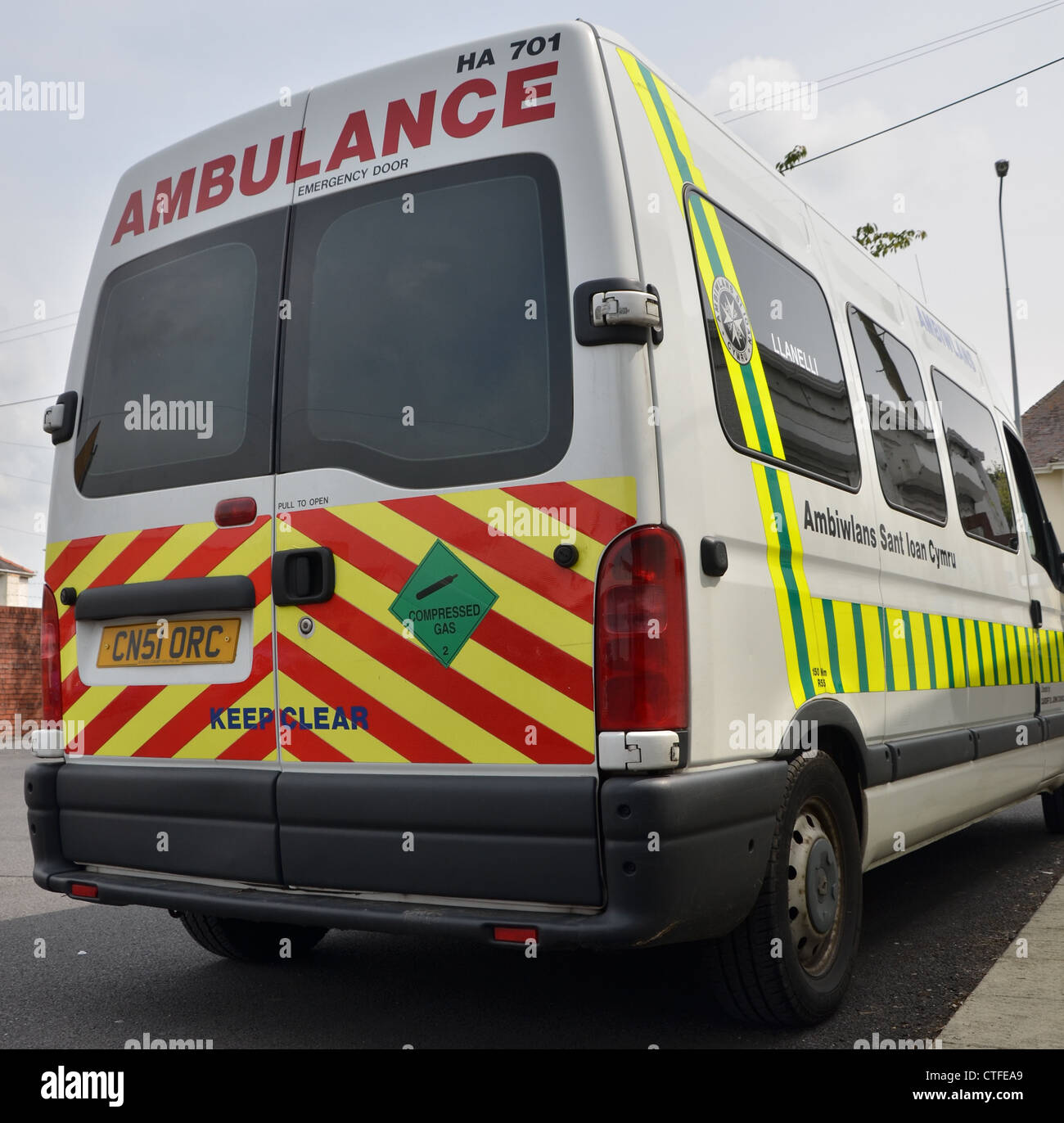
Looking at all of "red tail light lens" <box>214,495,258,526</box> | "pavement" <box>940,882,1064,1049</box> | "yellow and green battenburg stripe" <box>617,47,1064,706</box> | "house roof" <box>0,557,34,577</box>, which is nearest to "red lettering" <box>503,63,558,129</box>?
"yellow and green battenburg stripe" <box>617,47,1064,706</box>

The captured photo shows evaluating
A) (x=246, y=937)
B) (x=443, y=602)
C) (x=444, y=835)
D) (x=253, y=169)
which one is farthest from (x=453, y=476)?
(x=246, y=937)

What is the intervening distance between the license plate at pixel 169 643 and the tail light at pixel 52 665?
0.20 m

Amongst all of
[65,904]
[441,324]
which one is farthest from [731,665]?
[65,904]

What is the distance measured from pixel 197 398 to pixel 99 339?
A: 22.6 inches

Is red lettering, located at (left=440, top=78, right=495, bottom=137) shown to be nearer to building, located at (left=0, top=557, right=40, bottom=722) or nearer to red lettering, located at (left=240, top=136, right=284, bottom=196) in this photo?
red lettering, located at (left=240, top=136, right=284, bottom=196)

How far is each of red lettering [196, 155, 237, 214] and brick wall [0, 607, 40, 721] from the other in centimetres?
1627

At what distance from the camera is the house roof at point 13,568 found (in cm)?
3694

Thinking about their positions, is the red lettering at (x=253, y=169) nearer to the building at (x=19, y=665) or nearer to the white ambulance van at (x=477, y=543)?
the white ambulance van at (x=477, y=543)

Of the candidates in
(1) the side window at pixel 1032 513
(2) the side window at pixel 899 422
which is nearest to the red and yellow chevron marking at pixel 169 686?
(2) the side window at pixel 899 422

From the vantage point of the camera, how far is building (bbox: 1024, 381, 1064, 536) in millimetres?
31734

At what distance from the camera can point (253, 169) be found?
3.66m

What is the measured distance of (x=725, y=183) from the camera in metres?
3.65

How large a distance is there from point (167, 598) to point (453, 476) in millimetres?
999
